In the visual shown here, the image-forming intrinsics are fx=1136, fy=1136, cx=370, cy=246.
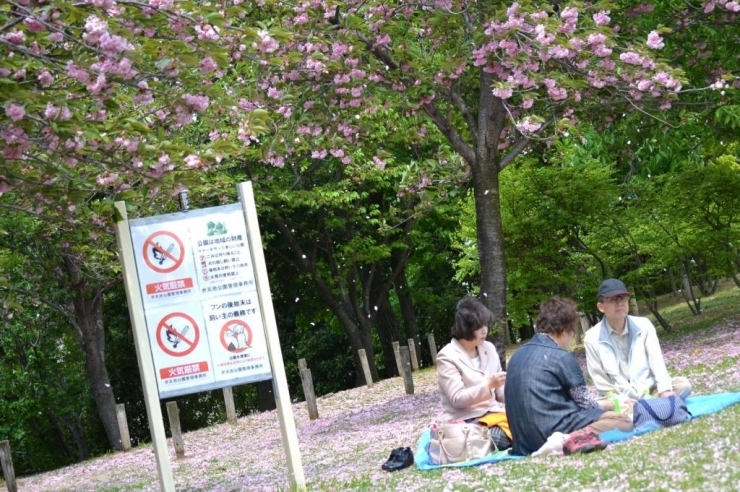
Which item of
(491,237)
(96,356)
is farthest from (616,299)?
(96,356)

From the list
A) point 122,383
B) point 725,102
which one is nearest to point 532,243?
point 725,102

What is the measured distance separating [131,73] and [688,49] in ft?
37.5

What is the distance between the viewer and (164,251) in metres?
8.63

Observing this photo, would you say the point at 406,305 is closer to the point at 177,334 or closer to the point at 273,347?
the point at 273,347

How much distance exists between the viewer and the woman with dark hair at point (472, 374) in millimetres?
8805

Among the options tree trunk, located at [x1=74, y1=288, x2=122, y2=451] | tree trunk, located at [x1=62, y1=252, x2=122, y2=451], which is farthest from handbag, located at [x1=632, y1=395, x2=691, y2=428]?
tree trunk, located at [x1=74, y1=288, x2=122, y2=451]

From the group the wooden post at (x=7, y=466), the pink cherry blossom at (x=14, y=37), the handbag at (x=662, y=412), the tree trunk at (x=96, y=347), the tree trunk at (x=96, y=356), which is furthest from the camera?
the tree trunk at (x=96, y=356)

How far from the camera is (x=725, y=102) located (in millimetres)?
15656

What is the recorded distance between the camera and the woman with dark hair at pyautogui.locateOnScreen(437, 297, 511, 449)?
8805 millimetres

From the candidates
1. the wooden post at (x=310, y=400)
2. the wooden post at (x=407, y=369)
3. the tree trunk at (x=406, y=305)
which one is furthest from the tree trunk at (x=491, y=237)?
the tree trunk at (x=406, y=305)

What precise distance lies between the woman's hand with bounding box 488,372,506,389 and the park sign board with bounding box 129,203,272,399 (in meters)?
1.70

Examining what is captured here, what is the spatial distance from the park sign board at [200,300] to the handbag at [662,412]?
2808mm

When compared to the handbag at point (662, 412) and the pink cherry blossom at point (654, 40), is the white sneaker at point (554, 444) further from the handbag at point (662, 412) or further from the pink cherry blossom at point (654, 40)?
the pink cherry blossom at point (654, 40)

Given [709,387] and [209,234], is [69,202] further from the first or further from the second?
[709,387]
